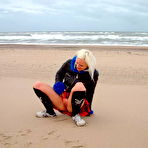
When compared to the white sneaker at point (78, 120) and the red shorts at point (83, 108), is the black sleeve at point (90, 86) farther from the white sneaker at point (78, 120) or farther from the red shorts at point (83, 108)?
the white sneaker at point (78, 120)

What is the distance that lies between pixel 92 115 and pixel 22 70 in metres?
4.52

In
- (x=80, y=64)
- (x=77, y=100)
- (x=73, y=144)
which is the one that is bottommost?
(x=73, y=144)

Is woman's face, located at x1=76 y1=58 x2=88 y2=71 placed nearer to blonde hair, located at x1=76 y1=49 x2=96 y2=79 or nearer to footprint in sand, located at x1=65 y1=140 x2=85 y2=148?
blonde hair, located at x1=76 y1=49 x2=96 y2=79

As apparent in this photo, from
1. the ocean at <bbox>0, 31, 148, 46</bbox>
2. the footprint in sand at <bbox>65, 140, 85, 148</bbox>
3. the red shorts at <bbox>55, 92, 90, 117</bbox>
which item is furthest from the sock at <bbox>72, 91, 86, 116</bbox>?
the ocean at <bbox>0, 31, 148, 46</bbox>

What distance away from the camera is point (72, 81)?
3.62 meters

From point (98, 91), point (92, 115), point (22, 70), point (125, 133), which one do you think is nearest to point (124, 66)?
point (22, 70)

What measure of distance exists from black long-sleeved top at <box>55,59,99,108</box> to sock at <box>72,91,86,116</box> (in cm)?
20

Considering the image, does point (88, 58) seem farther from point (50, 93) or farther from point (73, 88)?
point (50, 93)

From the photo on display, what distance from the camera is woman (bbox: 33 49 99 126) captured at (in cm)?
343

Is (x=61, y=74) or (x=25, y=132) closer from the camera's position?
(x=25, y=132)

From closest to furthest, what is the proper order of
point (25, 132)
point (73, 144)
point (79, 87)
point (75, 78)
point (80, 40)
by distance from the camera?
point (73, 144) < point (25, 132) < point (79, 87) < point (75, 78) < point (80, 40)

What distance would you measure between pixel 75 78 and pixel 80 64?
9.1 inches

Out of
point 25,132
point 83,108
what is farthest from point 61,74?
point 25,132

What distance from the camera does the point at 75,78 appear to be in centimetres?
359
